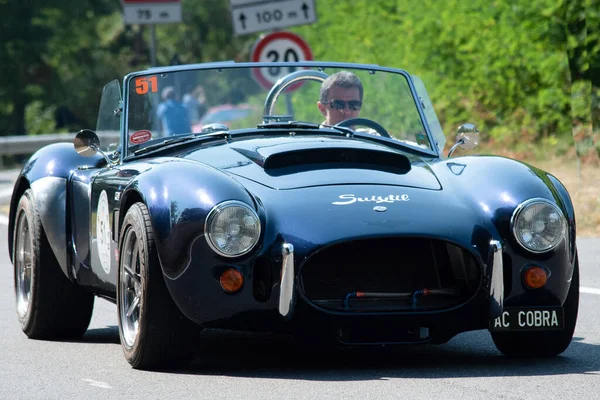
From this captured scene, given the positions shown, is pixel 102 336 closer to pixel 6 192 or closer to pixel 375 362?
pixel 375 362

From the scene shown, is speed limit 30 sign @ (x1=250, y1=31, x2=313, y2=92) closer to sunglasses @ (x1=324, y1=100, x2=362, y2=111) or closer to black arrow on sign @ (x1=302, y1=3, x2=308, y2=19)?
black arrow on sign @ (x1=302, y1=3, x2=308, y2=19)

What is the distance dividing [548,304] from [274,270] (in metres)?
1.22

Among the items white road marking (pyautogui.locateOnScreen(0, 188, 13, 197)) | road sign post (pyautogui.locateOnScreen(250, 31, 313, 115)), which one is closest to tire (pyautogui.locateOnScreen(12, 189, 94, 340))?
road sign post (pyautogui.locateOnScreen(250, 31, 313, 115))

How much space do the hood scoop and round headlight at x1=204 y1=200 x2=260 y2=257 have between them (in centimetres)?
52

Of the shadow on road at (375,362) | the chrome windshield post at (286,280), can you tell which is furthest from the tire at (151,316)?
the chrome windshield post at (286,280)

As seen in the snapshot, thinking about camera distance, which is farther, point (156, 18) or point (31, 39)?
point (31, 39)

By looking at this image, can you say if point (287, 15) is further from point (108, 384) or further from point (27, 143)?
point (27, 143)

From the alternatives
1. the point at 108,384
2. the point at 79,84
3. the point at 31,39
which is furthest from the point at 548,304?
the point at 79,84

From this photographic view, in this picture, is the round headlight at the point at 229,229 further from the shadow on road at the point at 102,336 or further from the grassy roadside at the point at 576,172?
the grassy roadside at the point at 576,172

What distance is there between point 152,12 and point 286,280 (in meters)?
12.2

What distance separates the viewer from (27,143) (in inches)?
1251

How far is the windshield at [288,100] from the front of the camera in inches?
291

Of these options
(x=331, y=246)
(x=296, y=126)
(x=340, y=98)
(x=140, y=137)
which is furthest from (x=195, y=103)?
(x=331, y=246)

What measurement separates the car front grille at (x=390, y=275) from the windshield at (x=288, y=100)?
141 cm
